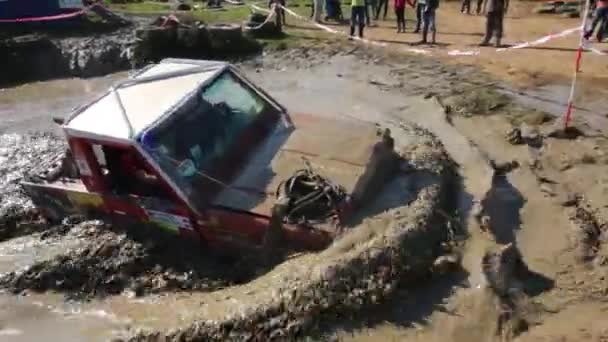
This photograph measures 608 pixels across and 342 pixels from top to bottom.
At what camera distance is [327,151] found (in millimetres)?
6262

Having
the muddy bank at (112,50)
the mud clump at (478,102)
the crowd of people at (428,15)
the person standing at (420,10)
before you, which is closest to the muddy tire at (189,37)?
the muddy bank at (112,50)

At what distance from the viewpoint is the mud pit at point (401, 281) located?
4.97 meters

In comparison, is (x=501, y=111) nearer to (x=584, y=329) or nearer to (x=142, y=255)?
(x=584, y=329)

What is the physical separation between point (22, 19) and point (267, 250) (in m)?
12.6

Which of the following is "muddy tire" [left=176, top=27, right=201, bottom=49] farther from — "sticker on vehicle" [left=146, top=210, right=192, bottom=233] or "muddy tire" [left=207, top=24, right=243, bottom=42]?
"sticker on vehicle" [left=146, top=210, right=192, bottom=233]

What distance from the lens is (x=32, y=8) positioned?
1580 cm

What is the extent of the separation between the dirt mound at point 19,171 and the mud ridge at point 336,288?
3.08m

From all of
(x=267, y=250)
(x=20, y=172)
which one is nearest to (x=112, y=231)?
(x=267, y=250)

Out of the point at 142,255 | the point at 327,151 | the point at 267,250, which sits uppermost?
the point at 327,151

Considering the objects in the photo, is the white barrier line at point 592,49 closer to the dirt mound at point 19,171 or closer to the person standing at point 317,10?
the person standing at point 317,10

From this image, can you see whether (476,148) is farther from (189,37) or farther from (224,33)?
(189,37)

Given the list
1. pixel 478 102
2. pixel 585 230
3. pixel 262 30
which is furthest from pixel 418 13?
pixel 585 230

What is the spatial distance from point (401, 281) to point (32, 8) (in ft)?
45.4

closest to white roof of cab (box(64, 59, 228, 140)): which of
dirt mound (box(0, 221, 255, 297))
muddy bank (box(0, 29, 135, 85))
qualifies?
dirt mound (box(0, 221, 255, 297))
